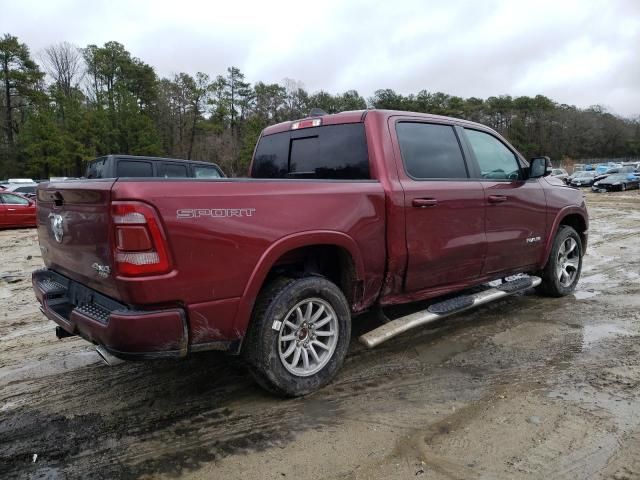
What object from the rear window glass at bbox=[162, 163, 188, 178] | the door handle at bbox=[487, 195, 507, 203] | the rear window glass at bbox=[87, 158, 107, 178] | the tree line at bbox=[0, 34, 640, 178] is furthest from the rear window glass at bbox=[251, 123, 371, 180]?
the tree line at bbox=[0, 34, 640, 178]

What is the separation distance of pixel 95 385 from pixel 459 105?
9345cm

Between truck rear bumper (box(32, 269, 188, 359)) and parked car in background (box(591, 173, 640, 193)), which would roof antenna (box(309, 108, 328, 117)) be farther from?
parked car in background (box(591, 173, 640, 193))

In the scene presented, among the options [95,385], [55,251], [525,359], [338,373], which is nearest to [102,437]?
[95,385]

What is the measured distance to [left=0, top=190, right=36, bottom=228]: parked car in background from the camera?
15.3m

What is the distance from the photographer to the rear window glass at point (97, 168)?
10805 millimetres

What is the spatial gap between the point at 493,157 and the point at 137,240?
359cm

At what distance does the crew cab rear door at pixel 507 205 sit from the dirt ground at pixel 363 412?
0.70 meters

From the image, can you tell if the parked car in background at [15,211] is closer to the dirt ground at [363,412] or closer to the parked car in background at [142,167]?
the parked car in background at [142,167]

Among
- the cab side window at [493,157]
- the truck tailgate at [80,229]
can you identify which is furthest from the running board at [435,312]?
the truck tailgate at [80,229]

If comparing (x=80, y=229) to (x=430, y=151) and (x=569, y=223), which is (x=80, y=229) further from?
(x=569, y=223)

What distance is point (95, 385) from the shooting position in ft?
11.7

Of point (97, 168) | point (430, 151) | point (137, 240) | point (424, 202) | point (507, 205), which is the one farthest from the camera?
point (97, 168)

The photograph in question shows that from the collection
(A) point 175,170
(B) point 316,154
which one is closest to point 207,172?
(A) point 175,170

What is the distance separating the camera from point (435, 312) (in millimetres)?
3984
